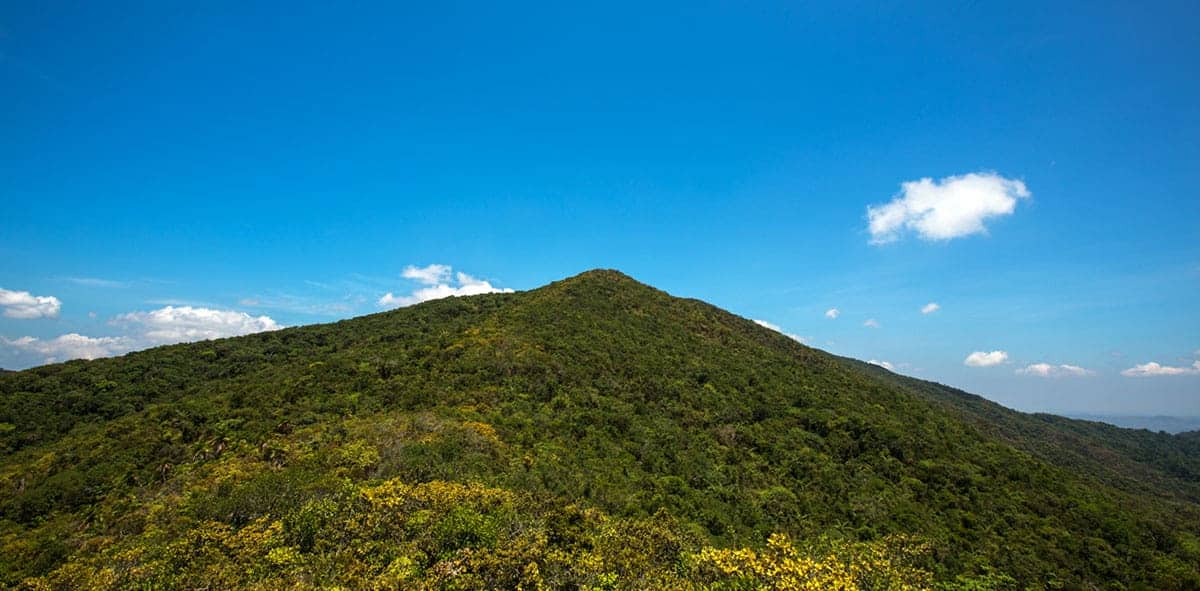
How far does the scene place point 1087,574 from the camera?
113 ft

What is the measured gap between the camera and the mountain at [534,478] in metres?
19.6

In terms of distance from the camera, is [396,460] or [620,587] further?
[396,460]

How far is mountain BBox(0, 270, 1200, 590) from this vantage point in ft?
64.2

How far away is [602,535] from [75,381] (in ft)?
A: 248

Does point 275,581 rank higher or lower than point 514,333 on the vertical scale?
lower

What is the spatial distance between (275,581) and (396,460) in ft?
48.4

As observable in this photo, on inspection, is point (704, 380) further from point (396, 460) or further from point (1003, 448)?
point (396, 460)

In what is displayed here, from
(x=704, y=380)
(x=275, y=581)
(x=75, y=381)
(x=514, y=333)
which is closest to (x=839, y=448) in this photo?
(x=704, y=380)

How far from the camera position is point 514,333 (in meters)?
61.8

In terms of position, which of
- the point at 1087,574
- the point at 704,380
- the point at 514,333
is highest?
the point at 514,333

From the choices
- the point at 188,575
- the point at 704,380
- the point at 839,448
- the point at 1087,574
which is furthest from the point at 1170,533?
the point at 188,575

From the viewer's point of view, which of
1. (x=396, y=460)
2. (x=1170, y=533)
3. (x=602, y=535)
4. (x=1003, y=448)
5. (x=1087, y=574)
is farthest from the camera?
(x=1003, y=448)

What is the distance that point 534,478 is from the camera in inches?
1248

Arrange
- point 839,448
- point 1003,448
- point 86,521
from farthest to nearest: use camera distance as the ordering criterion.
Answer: point 1003,448 < point 839,448 < point 86,521
